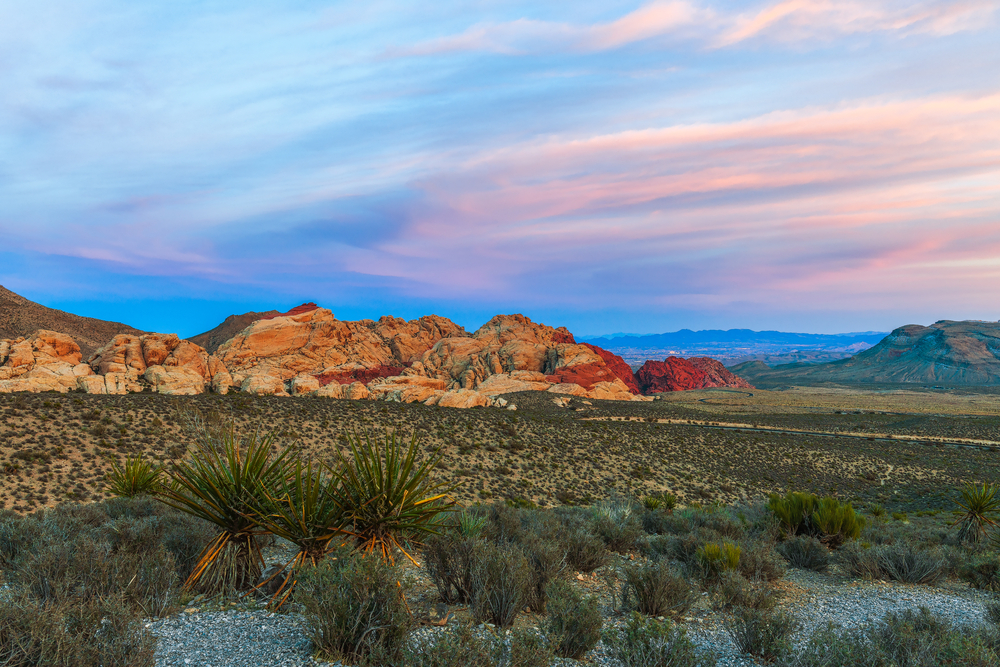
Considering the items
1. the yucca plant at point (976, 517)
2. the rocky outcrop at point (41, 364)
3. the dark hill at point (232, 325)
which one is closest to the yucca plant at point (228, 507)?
the yucca plant at point (976, 517)

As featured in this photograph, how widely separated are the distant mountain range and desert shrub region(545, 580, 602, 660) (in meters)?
176

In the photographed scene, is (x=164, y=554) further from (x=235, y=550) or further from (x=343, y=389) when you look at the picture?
(x=343, y=389)

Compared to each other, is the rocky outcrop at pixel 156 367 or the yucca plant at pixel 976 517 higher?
the rocky outcrop at pixel 156 367

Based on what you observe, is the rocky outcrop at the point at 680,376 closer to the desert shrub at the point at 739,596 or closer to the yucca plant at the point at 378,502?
the desert shrub at the point at 739,596

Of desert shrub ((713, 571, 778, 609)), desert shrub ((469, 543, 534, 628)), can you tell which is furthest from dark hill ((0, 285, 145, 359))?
desert shrub ((713, 571, 778, 609))

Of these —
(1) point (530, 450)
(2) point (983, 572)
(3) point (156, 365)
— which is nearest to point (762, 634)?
(2) point (983, 572)

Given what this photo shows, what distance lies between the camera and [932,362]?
17025cm

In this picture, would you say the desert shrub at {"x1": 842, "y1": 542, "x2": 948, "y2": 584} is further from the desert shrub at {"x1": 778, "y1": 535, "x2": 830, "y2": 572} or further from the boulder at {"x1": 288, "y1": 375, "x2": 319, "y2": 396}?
the boulder at {"x1": 288, "y1": 375, "x2": 319, "y2": 396}

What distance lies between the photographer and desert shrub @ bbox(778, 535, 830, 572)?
10.2 m

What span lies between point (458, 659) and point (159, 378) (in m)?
52.1

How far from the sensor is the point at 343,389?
55.9 meters

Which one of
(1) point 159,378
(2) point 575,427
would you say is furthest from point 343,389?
(2) point 575,427

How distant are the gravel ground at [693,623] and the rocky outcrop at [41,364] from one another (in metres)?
44.8

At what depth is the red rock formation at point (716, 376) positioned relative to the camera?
145375 millimetres
